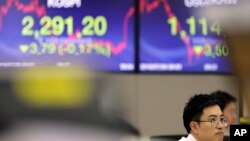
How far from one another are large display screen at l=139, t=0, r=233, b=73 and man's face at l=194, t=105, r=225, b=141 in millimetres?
1256

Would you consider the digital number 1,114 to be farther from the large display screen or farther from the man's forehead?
the man's forehead

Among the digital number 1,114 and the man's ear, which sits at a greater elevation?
the digital number 1,114

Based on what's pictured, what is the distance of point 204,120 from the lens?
4.91 ft

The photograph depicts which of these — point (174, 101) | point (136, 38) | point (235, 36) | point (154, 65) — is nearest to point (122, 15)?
point (136, 38)

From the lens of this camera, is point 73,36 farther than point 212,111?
Yes

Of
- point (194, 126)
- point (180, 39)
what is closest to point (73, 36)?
point (180, 39)

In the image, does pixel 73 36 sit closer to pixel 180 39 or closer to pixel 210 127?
pixel 180 39

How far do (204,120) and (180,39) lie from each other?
1326mm

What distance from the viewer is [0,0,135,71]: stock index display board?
2.79 meters

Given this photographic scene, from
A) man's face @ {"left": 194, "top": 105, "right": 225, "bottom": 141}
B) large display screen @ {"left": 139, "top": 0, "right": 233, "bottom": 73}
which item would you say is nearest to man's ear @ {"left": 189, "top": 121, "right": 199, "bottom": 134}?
man's face @ {"left": 194, "top": 105, "right": 225, "bottom": 141}

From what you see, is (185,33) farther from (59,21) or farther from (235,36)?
(235,36)

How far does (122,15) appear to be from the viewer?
110 inches

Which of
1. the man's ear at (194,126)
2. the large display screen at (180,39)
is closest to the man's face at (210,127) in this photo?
the man's ear at (194,126)

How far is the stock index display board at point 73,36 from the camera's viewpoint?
9.15 feet
